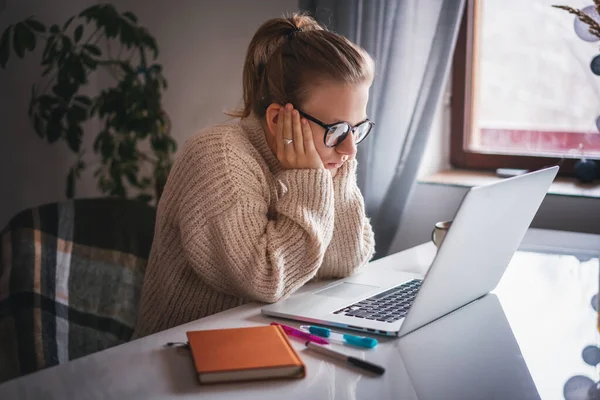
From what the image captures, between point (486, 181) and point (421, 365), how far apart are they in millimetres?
1362

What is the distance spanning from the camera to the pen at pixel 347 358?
915 millimetres

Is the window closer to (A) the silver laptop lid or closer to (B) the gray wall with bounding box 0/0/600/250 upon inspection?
(B) the gray wall with bounding box 0/0/600/250

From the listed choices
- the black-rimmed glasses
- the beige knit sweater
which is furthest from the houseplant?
the black-rimmed glasses

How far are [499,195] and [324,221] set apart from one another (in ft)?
1.09

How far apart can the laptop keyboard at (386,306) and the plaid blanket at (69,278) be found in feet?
1.65

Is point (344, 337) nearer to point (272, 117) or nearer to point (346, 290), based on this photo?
point (346, 290)

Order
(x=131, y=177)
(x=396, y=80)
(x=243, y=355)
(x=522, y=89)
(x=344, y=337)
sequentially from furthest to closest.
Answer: (x=131, y=177) → (x=522, y=89) → (x=396, y=80) → (x=344, y=337) → (x=243, y=355)

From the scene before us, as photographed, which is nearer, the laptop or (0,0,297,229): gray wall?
the laptop

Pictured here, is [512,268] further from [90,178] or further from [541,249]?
[90,178]

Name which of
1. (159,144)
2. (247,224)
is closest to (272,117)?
(247,224)

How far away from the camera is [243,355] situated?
0.91 meters

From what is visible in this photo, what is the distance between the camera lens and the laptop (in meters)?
1.02

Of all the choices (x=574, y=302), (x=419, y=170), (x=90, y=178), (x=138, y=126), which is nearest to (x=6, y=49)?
(x=138, y=126)

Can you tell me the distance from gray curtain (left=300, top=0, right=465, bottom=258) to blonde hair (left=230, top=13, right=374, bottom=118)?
0.78 m
